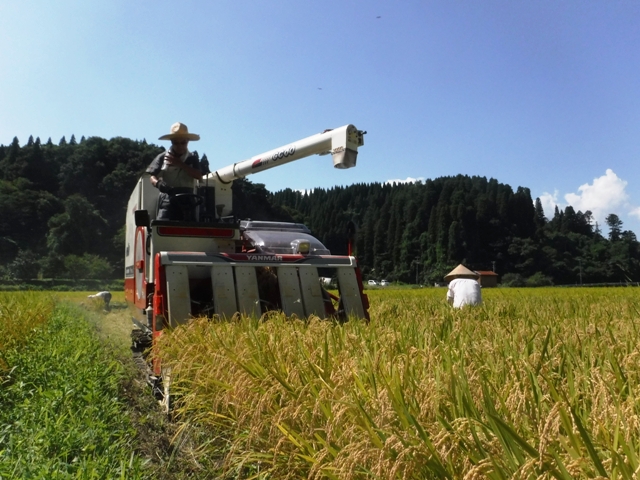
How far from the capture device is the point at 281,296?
19.0 feet

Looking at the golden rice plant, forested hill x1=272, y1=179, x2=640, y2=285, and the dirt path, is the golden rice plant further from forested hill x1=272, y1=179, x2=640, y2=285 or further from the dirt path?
forested hill x1=272, y1=179, x2=640, y2=285

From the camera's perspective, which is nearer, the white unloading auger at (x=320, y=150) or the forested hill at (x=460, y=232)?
the white unloading auger at (x=320, y=150)

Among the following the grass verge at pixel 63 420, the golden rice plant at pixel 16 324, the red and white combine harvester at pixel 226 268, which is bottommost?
the grass verge at pixel 63 420

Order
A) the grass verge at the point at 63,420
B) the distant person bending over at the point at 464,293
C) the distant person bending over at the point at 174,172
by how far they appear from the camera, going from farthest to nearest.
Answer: the distant person bending over at the point at 464,293, the distant person bending over at the point at 174,172, the grass verge at the point at 63,420

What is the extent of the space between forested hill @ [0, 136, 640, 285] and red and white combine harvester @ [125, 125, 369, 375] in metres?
1.26

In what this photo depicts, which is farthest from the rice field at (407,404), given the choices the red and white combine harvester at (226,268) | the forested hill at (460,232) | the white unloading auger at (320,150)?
the forested hill at (460,232)

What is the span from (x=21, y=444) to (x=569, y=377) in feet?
10.1

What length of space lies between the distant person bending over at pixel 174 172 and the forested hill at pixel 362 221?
114cm

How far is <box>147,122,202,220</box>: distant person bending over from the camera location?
6.35 m

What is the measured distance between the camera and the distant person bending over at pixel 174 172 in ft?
20.8

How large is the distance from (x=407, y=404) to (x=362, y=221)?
118m

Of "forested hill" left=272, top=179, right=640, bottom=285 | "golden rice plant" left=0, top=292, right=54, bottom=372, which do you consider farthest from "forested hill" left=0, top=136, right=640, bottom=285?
"golden rice plant" left=0, top=292, right=54, bottom=372

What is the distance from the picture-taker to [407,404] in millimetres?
2312

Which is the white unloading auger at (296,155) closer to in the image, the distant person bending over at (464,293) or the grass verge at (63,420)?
the grass verge at (63,420)
